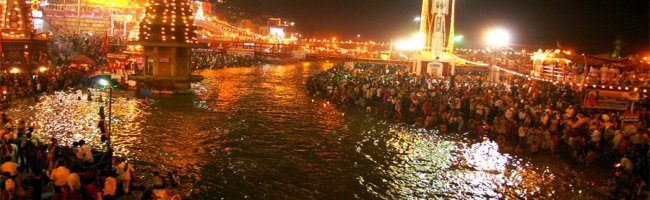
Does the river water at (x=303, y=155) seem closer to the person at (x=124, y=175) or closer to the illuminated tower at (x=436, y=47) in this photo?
the person at (x=124, y=175)

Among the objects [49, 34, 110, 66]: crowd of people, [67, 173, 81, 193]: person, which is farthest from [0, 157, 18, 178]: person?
[49, 34, 110, 66]: crowd of people

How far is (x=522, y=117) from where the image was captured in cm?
2239

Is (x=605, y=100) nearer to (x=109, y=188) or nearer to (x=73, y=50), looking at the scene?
(x=109, y=188)

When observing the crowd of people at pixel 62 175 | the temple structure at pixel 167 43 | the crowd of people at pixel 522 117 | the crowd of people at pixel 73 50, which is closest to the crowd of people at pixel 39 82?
the temple structure at pixel 167 43

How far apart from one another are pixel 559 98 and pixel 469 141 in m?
9.21

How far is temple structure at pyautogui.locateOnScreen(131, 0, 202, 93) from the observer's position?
30.6 m

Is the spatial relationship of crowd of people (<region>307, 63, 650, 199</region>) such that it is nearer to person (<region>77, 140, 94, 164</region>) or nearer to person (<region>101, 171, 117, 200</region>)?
person (<region>101, 171, 117, 200</region>)

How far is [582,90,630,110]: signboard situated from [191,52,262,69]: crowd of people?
132 feet

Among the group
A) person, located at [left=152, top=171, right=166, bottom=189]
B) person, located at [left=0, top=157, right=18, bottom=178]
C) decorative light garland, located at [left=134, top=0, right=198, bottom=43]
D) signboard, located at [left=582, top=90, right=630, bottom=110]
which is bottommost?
person, located at [left=152, top=171, right=166, bottom=189]

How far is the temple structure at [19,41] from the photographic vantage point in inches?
1243

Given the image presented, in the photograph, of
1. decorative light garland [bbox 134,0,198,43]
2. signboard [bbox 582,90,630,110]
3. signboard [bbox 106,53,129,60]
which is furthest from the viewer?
signboard [bbox 106,53,129,60]

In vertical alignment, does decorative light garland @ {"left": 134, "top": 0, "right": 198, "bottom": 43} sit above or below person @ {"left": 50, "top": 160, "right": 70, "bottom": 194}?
above

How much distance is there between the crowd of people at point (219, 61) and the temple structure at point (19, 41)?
A: 63.3 ft

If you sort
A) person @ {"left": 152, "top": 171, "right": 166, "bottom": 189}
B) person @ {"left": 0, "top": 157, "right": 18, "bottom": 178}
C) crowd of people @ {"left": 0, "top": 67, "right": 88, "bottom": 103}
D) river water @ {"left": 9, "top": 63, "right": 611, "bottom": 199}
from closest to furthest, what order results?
person @ {"left": 0, "top": 157, "right": 18, "bottom": 178}, person @ {"left": 152, "top": 171, "right": 166, "bottom": 189}, river water @ {"left": 9, "top": 63, "right": 611, "bottom": 199}, crowd of people @ {"left": 0, "top": 67, "right": 88, "bottom": 103}
